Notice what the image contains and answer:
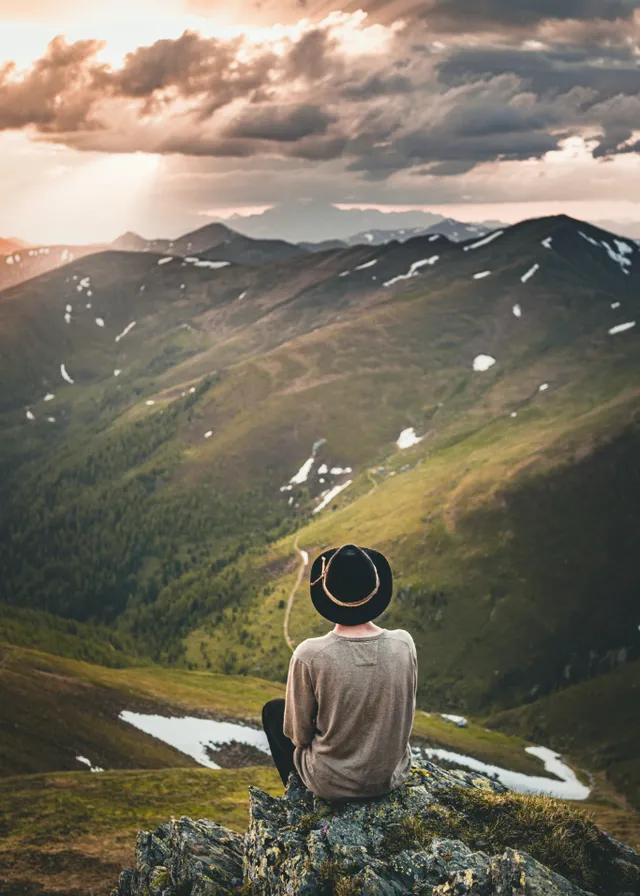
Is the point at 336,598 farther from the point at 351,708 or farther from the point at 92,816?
the point at 92,816

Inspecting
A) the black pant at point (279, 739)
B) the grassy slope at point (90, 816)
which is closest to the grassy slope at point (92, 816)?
the grassy slope at point (90, 816)

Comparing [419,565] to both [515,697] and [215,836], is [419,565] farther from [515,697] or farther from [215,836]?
[215,836]

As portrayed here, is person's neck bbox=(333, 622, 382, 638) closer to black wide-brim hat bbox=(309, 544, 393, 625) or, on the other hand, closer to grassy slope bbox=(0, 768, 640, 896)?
black wide-brim hat bbox=(309, 544, 393, 625)

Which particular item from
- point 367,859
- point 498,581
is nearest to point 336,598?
point 367,859

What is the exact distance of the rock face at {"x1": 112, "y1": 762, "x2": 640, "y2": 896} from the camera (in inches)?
411

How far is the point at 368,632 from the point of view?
11703 mm

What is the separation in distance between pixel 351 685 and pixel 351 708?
0.41m

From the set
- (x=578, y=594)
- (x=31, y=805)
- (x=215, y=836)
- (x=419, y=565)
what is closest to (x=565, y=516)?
(x=578, y=594)

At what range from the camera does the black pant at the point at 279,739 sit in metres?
13.3

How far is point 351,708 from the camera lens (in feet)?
38.2

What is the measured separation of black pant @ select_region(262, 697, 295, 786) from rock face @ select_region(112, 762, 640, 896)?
0.28 metres

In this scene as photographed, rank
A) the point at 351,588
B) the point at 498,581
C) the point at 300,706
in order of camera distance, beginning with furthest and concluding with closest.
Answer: the point at 498,581 → the point at 300,706 → the point at 351,588

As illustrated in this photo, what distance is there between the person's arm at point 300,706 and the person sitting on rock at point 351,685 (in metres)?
0.02

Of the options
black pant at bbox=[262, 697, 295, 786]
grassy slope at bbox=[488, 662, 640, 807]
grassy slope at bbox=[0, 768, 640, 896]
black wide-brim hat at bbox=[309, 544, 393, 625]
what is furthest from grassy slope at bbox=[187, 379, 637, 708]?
black wide-brim hat at bbox=[309, 544, 393, 625]
